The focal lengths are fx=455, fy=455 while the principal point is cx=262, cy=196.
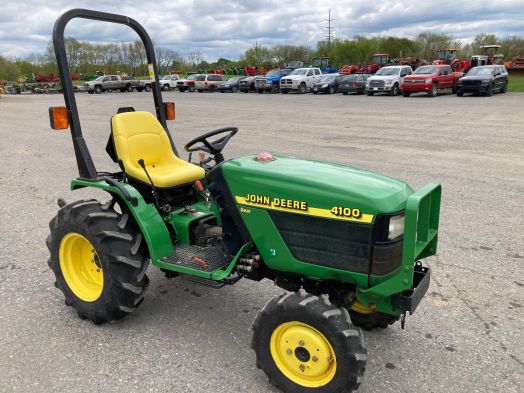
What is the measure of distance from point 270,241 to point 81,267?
161 centimetres

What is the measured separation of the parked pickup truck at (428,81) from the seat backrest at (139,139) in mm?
20684

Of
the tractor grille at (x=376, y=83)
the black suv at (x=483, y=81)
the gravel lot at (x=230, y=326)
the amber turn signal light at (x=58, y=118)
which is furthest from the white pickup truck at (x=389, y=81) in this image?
the amber turn signal light at (x=58, y=118)

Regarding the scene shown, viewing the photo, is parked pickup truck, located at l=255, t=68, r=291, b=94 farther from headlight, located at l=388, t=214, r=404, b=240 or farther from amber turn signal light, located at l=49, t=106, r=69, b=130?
headlight, located at l=388, t=214, r=404, b=240

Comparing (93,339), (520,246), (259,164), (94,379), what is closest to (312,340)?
(259,164)

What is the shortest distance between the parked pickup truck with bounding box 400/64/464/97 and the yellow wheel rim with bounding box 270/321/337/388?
21.8m

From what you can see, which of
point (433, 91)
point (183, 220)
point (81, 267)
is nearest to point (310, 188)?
point (183, 220)

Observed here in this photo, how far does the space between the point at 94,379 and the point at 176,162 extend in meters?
1.78

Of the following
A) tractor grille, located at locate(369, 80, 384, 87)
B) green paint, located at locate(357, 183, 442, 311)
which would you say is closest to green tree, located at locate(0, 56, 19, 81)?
tractor grille, located at locate(369, 80, 384, 87)

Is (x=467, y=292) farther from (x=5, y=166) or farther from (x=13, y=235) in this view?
(x=5, y=166)

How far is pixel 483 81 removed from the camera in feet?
68.7

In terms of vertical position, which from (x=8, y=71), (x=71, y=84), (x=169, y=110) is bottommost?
(x=169, y=110)

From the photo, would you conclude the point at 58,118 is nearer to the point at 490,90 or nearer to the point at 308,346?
the point at 308,346

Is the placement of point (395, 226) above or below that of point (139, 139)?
below

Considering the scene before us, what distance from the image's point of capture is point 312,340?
2303mm
